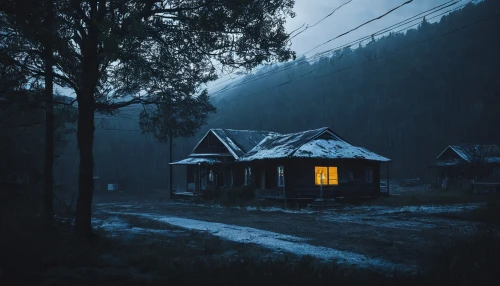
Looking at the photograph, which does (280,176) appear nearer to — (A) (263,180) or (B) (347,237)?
(A) (263,180)

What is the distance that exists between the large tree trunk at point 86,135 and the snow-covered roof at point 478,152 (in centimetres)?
4497

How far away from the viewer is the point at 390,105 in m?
111

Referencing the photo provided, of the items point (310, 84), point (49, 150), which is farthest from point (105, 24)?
point (310, 84)

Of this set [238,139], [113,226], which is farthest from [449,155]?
[113,226]

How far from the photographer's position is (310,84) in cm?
12394

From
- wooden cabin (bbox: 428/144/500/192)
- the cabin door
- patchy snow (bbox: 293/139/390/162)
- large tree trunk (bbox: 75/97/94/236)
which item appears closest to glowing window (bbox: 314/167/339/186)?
patchy snow (bbox: 293/139/390/162)

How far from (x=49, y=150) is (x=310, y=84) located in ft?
377

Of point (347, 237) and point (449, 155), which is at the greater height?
point (449, 155)

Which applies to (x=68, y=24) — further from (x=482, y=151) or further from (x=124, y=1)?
(x=482, y=151)

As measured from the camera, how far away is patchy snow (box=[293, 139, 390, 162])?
27969 millimetres

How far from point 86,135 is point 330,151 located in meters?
21.0

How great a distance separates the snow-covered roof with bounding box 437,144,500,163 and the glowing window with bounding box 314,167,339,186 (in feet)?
78.1

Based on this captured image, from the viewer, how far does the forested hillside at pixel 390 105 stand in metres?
78.2

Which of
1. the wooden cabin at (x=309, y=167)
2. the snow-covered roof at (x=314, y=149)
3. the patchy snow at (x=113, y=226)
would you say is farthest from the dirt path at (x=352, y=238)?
the wooden cabin at (x=309, y=167)
